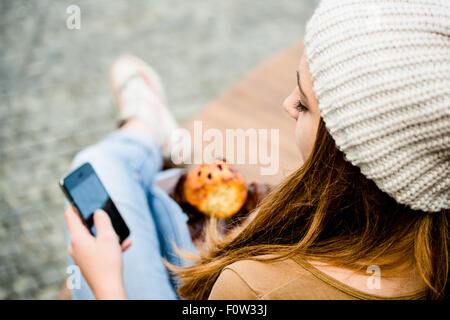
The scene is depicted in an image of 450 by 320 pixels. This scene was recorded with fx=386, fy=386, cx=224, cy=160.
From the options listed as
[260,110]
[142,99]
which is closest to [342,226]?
[260,110]

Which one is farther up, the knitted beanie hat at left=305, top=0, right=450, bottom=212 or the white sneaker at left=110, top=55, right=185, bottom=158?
the white sneaker at left=110, top=55, right=185, bottom=158

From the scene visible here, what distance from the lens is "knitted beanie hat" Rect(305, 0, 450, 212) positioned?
2.01ft

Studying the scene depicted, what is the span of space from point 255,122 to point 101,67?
145 cm

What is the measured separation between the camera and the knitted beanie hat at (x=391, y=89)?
61 centimetres

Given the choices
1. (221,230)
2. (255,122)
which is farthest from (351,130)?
(255,122)

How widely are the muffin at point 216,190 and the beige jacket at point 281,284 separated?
14.5 inches

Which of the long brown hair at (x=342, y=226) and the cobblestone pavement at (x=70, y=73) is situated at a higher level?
the cobblestone pavement at (x=70, y=73)

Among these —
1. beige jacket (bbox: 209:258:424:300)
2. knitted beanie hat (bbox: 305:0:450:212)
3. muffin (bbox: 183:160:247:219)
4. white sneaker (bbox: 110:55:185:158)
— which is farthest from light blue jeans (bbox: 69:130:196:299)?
knitted beanie hat (bbox: 305:0:450:212)

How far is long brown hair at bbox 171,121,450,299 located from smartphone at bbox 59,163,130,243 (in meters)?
0.32

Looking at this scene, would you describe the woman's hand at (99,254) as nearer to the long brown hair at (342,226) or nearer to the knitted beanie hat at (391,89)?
the long brown hair at (342,226)

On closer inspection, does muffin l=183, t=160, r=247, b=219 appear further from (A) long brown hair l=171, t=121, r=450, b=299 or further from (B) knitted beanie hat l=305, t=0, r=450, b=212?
(B) knitted beanie hat l=305, t=0, r=450, b=212

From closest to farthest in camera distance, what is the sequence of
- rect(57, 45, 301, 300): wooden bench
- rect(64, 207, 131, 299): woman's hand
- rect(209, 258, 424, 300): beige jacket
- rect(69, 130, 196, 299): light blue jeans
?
rect(209, 258, 424, 300): beige jacket, rect(64, 207, 131, 299): woman's hand, rect(69, 130, 196, 299): light blue jeans, rect(57, 45, 301, 300): wooden bench

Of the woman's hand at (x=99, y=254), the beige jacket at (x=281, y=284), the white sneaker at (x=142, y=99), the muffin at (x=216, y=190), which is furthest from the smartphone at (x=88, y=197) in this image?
the white sneaker at (x=142, y=99)

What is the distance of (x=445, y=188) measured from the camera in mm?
683
